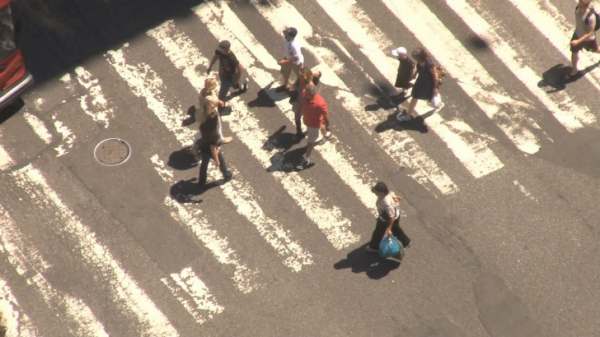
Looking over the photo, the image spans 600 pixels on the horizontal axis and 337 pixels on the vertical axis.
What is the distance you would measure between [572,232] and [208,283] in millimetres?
6527

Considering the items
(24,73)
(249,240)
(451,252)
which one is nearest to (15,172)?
(24,73)

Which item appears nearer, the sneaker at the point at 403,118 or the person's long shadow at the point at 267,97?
the sneaker at the point at 403,118

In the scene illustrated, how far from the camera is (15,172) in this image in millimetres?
18375

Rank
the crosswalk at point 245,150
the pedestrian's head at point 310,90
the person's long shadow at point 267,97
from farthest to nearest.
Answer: the person's long shadow at point 267,97 → the pedestrian's head at point 310,90 → the crosswalk at point 245,150

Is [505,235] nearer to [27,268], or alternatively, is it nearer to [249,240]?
[249,240]

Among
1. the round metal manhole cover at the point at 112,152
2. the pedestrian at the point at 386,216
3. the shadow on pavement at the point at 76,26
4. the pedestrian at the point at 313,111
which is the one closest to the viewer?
the pedestrian at the point at 386,216

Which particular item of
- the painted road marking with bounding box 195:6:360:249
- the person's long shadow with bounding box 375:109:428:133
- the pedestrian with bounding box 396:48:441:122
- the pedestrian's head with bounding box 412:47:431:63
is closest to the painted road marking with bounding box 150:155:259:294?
the painted road marking with bounding box 195:6:360:249

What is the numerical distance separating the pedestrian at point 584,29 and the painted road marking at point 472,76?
4.92 feet

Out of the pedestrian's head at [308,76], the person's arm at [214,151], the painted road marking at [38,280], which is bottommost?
the painted road marking at [38,280]

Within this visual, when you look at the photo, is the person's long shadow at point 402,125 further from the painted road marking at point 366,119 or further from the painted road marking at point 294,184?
the painted road marking at point 294,184

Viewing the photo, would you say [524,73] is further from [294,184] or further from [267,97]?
[294,184]

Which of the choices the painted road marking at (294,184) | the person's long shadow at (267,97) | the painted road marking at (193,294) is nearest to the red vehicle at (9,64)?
the painted road marking at (294,184)

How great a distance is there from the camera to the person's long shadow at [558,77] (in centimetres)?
1975

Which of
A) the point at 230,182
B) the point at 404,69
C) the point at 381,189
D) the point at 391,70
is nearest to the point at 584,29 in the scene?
the point at 404,69
